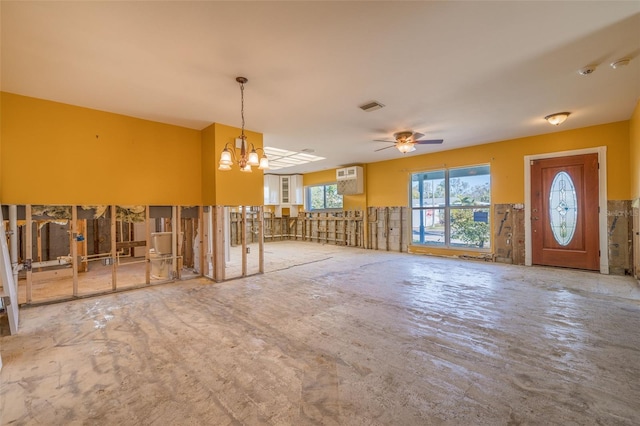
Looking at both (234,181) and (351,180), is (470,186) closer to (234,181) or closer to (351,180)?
(351,180)

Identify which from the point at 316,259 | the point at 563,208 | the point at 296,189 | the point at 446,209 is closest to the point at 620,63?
the point at 563,208

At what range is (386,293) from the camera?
4.17m

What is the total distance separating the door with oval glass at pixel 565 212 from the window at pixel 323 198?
6209mm

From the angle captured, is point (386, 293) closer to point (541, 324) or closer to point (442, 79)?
point (541, 324)

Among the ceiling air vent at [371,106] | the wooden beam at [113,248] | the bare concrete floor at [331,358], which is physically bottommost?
the bare concrete floor at [331,358]

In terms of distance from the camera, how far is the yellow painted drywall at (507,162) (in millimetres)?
5180

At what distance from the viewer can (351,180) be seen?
9.25 meters

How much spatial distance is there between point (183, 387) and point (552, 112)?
21.4 ft

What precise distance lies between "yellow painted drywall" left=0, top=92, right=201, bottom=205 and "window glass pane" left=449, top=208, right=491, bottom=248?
6.64 meters

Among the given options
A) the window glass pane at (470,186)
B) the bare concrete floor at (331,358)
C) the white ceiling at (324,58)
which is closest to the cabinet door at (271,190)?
the white ceiling at (324,58)

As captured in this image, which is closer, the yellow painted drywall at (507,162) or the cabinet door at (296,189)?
the yellow painted drywall at (507,162)

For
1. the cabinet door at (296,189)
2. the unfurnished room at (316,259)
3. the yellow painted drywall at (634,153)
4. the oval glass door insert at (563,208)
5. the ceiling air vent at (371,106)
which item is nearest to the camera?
the unfurnished room at (316,259)

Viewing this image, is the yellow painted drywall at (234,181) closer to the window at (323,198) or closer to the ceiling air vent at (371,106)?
the ceiling air vent at (371,106)

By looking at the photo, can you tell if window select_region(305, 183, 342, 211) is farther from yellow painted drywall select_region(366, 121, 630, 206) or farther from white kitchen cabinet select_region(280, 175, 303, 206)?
yellow painted drywall select_region(366, 121, 630, 206)
